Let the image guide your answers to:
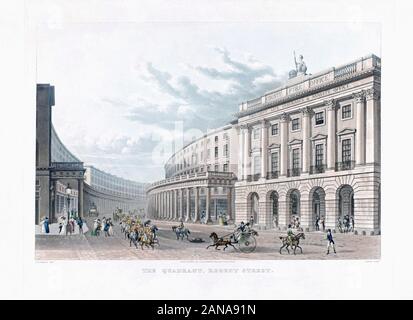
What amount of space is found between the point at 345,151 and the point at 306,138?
844 millimetres

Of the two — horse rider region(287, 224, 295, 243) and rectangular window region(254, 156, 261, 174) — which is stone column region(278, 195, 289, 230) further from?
rectangular window region(254, 156, 261, 174)

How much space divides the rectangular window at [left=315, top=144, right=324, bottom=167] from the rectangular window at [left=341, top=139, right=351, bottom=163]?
1.34 ft

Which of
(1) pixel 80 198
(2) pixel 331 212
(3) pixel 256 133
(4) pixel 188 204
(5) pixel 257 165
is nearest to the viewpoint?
(2) pixel 331 212

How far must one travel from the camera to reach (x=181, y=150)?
12.4m

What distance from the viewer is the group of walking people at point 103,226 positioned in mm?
12492

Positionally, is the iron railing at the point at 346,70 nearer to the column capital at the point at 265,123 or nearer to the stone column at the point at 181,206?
the column capital at the point at 265,123

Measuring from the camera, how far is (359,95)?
1243 cm

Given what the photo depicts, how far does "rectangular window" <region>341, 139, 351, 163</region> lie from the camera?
12.5 m

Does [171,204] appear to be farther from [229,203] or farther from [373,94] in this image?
[373,94]

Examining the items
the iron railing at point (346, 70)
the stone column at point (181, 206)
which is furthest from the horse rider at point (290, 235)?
the iron railing at point (346, 70)

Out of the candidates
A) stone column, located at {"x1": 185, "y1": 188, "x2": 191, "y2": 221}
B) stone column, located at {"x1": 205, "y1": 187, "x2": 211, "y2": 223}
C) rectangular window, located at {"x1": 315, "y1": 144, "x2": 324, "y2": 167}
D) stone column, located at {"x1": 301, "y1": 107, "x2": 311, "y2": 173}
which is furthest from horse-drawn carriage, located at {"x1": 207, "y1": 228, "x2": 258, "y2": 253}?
rectangular window, located at {"x1": 315, "y1": 144, "x2": 324, "y2": 167}

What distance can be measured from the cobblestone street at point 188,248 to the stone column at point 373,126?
1.66 meters

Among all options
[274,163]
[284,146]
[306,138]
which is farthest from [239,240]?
[306,138]
